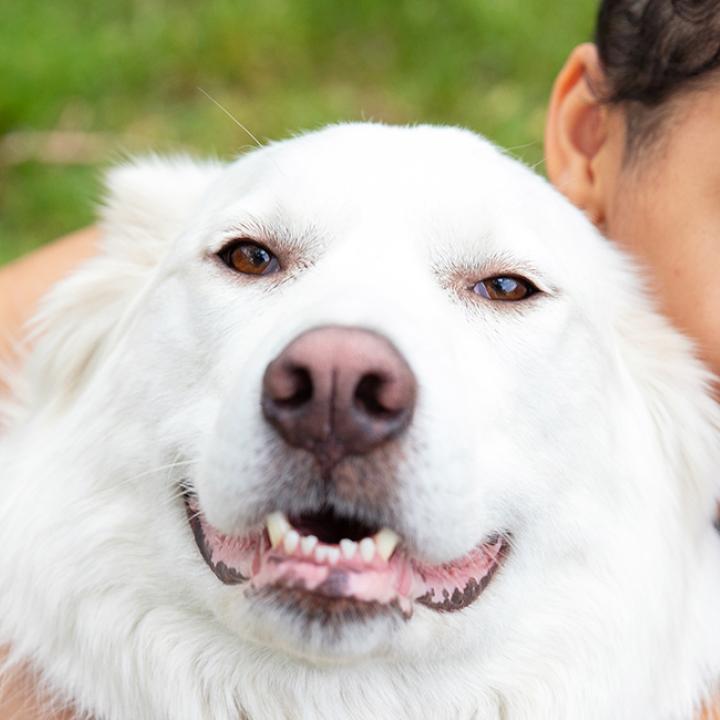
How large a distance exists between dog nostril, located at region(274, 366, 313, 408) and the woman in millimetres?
1222

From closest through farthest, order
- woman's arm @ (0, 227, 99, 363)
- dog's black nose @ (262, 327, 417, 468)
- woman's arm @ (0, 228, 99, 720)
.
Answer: dog's black nose @ (262, 327, 417, 468) < woman's arm @ (0, 228, 99, 720) < woman's arm @ (0, 227, 99, 363)

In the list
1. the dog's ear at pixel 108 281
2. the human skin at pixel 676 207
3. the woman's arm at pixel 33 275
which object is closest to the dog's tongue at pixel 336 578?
the dog's ear at pixel 108 281

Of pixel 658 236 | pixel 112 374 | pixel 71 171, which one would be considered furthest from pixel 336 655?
pixel 71 171

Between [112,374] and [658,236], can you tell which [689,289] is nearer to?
[658,236]

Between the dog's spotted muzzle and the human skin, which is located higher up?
the human skin

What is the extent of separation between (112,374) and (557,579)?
1.13m

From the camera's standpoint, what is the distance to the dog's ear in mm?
2930

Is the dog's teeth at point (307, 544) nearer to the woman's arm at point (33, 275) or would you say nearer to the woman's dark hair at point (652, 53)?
the woman's dark hair at point (652, 53)

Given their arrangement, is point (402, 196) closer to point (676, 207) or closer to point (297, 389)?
point (297, 389)

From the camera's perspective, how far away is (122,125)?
6.04 metres

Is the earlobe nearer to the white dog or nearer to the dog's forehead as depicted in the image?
the white dog

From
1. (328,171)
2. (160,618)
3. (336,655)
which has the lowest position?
(160,618)

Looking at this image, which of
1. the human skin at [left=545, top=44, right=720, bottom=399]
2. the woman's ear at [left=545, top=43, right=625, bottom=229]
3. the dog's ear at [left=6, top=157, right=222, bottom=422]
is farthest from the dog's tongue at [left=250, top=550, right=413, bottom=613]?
the woman's ear at [left=545, top=43, right=625, bottom=229]

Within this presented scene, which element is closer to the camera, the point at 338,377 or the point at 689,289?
the point at 338,377
